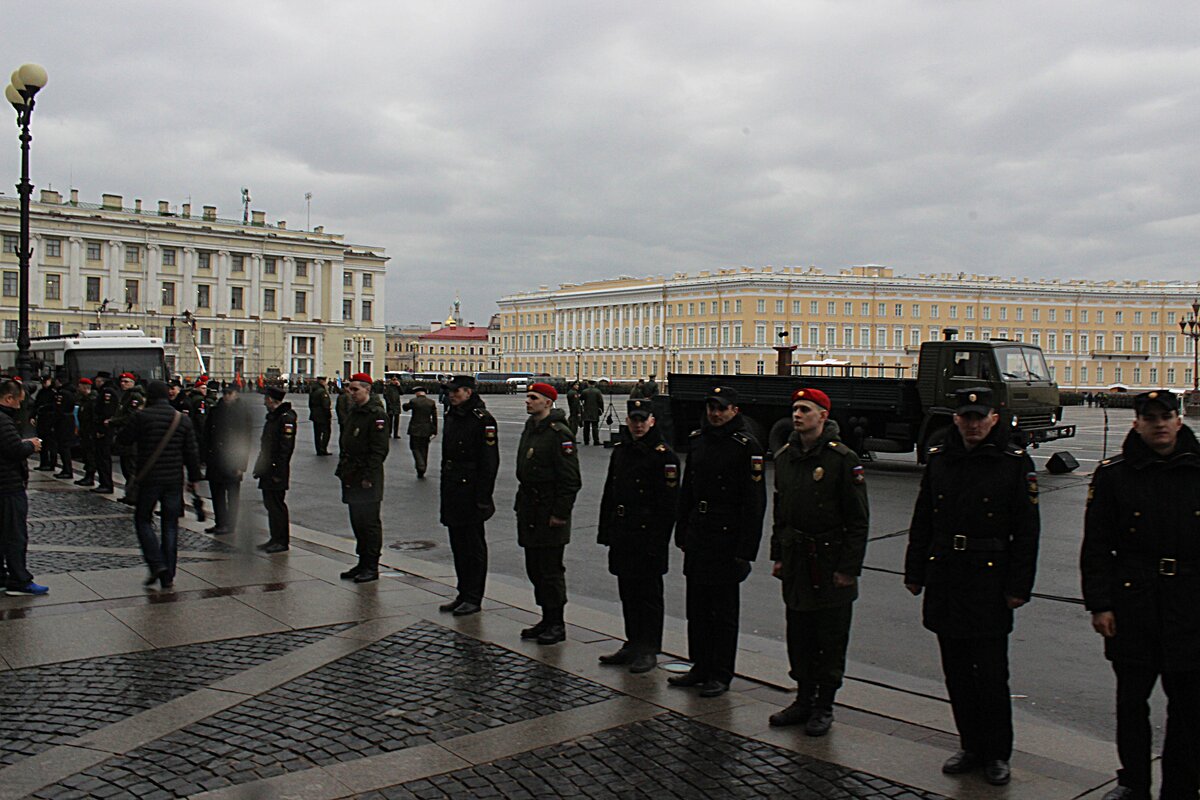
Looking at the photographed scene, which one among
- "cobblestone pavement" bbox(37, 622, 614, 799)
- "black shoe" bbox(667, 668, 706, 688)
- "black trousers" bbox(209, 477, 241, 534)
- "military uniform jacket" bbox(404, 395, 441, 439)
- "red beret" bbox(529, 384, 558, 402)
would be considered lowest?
"cobblestone pavement" bbox(37, 622, 614, 799)

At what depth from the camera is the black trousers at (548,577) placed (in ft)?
24.3

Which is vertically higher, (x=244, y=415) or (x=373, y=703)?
(x=244, y=415)

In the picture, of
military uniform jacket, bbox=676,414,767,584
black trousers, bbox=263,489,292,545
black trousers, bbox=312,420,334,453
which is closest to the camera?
military uniform jacket, bbox=676,414,767,584

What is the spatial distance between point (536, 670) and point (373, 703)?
1116mm

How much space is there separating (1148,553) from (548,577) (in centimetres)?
402

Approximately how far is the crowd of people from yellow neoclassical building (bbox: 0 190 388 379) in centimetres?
8331

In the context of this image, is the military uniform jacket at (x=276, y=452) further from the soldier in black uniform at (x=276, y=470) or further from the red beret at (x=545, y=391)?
the red beret at (x=545, y=391)

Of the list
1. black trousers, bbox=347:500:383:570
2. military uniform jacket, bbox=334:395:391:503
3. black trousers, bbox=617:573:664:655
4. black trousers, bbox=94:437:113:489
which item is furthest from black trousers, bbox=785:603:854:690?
black trousers, bbox=94:437:113:489

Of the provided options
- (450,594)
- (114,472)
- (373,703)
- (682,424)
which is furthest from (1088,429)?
(373,703)

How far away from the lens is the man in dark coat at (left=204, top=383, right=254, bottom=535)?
12008 mm

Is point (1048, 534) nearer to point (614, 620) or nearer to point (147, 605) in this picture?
point (614, 620)

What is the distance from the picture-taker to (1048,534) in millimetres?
12562

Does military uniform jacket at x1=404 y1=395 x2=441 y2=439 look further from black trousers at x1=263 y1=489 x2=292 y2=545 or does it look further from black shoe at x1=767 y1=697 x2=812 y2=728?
black shoe at x1=767 y1=697 x2=812 y2=728

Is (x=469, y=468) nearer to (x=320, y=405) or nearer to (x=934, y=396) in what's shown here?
(x=934, y=396)
